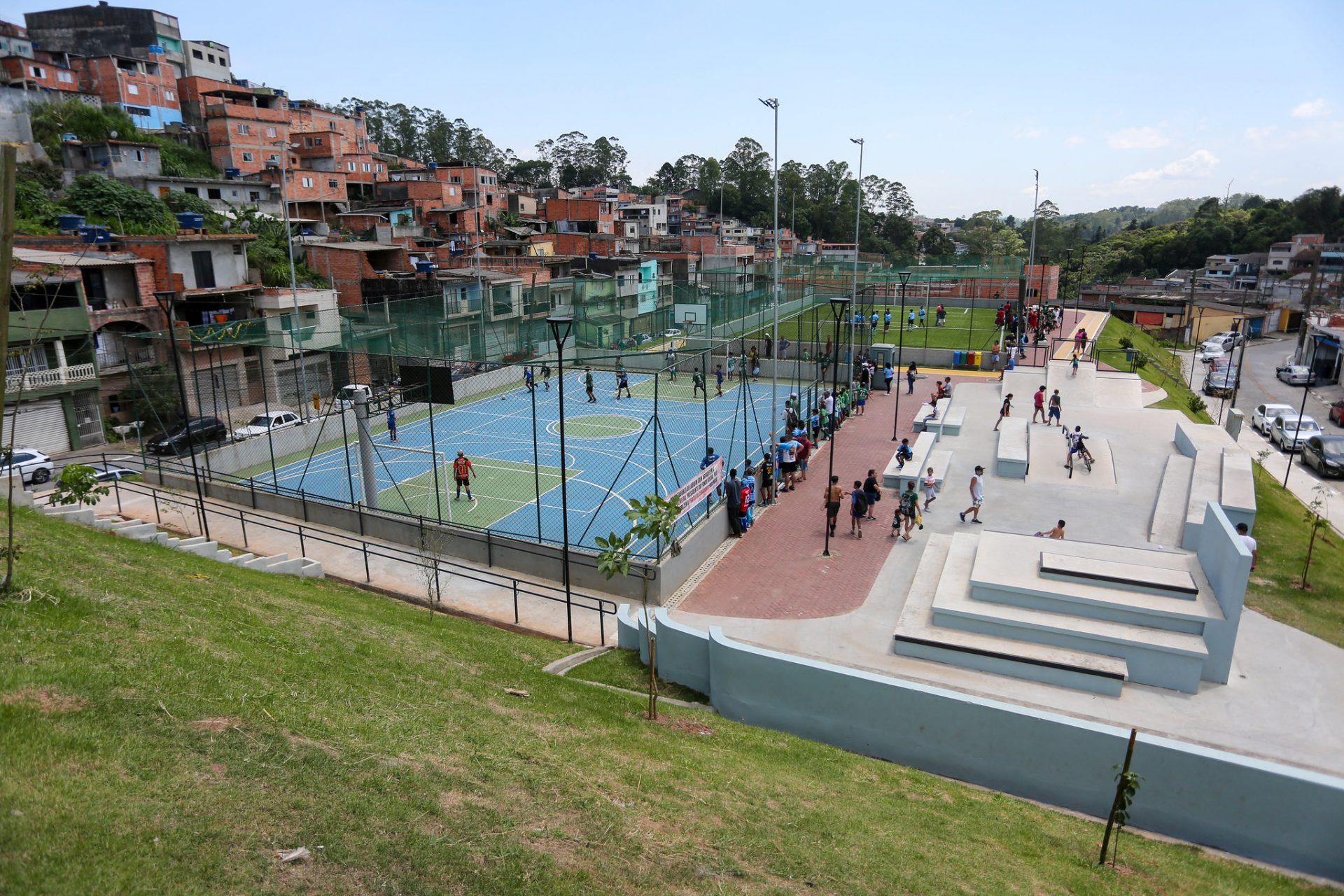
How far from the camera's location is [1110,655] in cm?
1185

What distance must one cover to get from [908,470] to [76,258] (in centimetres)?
3085

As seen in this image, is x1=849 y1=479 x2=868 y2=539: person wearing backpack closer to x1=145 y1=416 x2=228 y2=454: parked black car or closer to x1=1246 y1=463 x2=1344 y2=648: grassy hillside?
x1=1246 y1=463 x2=1344 y2=648: grassy hillside

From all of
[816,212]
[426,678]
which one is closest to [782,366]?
[426,678]

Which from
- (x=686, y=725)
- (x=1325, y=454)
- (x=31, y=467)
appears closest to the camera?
(x=686, y=725)

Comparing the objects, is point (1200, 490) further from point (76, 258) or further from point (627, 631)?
point (76, 258)

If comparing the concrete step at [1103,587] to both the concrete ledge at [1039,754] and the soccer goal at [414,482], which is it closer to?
the concrete ledge at [1039,754]

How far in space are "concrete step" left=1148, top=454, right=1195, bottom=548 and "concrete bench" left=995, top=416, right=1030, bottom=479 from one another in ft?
10.3

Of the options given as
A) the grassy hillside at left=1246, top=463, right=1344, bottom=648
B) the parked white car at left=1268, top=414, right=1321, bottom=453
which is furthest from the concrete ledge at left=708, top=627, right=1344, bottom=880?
the parked white car at left=1268, top=414, right=1321, bottom=453

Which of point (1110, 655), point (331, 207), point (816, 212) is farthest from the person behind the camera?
point (816, 212)

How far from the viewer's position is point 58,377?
2773 cm

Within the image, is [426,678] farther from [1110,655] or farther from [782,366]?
[782,366]

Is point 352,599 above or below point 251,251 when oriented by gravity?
below

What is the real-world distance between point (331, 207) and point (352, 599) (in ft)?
174

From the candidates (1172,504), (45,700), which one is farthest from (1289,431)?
(45,700)
